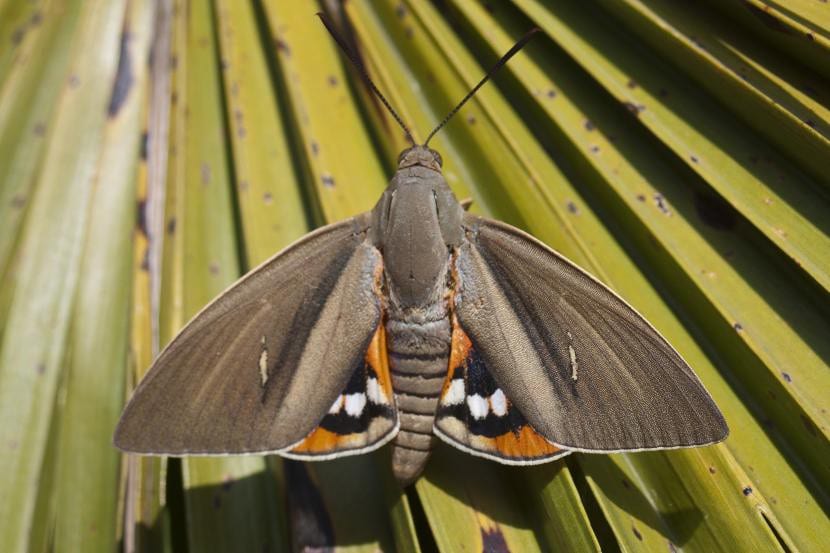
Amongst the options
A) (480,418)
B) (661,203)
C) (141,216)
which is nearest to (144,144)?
(141,216)

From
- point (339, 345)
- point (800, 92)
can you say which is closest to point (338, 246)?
point (339, 345)

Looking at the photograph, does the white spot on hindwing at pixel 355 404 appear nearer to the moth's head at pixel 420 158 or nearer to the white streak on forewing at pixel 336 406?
the white streak on forewing at pixel 336 406

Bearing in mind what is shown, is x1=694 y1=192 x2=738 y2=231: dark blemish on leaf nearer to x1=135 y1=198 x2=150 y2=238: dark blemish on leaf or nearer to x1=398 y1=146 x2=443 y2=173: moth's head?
x1=398 y1=146 x2=443 y2=173: moth's head

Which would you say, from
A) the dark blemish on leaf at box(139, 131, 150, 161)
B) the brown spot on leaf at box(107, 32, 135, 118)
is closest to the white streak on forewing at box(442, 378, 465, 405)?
the dark blemish on leaf at box(139, 131, 150, 161)

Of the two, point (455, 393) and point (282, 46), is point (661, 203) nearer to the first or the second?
point (455, 393)

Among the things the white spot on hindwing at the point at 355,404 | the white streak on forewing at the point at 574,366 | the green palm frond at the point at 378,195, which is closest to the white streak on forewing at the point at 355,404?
the white spot on hindwing at the point at 355,404

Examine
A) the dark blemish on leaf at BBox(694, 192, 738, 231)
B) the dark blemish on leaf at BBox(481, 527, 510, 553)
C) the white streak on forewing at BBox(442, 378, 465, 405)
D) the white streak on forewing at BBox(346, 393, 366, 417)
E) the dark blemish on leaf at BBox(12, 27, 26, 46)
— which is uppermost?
the dark blemish on leaf at BBox(12, 27, 26, 46)
